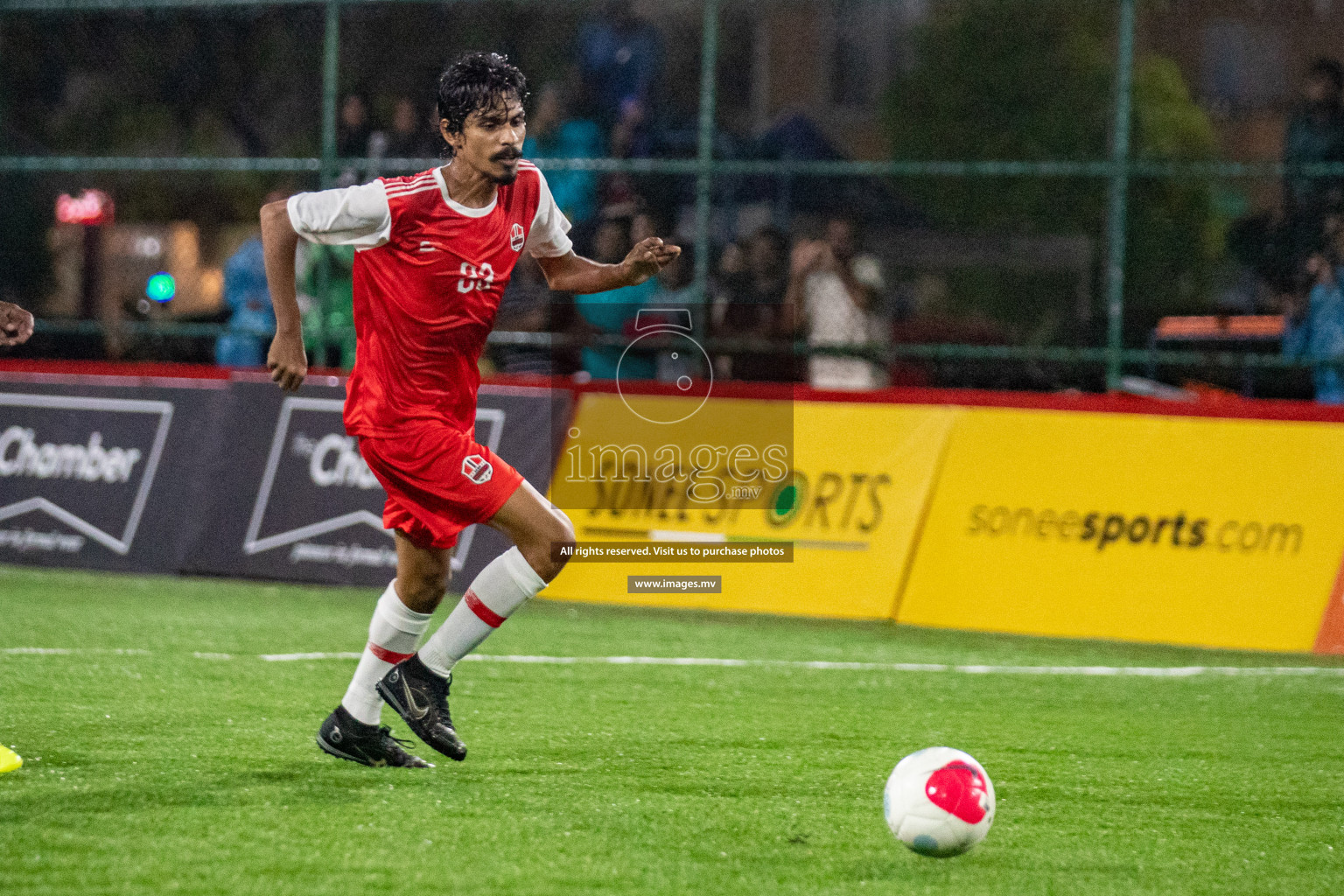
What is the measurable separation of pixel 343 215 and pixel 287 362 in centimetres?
49

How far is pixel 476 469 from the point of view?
5.50m

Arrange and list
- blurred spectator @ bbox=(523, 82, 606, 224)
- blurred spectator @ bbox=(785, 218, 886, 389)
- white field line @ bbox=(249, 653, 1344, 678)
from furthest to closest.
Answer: blurred spectator @ bbox=(523, 82, 606, 224) → blurred spectator @ bbox=(785, 218, 886, 389) → white field line @ bbox=(249, 653, 1344, 678)

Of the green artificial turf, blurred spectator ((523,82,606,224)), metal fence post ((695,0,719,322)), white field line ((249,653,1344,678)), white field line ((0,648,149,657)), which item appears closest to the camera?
the green artificial turf

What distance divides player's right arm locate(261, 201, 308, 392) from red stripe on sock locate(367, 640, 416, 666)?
35.3 inches

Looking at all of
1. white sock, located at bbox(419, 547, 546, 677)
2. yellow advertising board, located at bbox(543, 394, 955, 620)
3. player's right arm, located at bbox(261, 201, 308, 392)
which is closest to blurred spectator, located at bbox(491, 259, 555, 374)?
yellow advertising board, located at bbox(543, 394, 955, 620)

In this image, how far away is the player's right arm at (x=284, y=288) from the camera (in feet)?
17.1

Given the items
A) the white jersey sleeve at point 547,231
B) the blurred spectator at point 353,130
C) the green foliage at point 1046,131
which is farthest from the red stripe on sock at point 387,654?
the green foliage at point 1046,131

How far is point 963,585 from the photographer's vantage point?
9281 millimetres

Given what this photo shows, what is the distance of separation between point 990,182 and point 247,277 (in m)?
17.5

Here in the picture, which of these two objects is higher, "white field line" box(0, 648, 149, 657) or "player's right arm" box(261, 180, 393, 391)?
"player's right arm" box(261, 180, 393, 391)

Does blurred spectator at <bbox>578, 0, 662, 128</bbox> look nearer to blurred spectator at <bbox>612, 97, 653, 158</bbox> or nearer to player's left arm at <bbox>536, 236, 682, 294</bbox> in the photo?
blurred spectator at <bbox>612, 97, 653, 158</bbox>

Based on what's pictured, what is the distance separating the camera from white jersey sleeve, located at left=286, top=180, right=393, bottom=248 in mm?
5328

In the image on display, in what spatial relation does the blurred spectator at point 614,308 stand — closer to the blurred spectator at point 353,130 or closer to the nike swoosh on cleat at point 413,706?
the blurred spectator at point 353,130

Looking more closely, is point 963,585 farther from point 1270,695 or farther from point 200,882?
point 200,882
